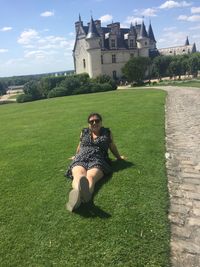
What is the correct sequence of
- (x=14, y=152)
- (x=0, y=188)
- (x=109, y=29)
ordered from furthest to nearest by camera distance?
(x=109, y=29) → (x=14, y=152) → (x=0, y=188)

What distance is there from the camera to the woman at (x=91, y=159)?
453 centimetres

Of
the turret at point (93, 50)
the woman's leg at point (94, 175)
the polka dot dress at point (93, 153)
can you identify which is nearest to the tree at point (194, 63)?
the turret at point (93, 50)

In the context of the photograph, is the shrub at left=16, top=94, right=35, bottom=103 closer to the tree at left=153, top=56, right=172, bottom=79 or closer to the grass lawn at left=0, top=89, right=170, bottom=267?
the tree at left=153, top=56, right=172, bottom=79

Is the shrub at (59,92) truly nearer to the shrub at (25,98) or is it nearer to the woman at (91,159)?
the shrub at (25,98)

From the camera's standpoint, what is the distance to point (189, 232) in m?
3.71

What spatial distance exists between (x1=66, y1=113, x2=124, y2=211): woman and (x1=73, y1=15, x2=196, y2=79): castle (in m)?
50.2

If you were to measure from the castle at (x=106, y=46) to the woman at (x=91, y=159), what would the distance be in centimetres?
5018

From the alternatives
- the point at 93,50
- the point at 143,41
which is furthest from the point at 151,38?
the point at 93,50

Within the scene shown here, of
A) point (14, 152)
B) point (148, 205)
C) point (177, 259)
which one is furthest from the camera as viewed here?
point (14, 152)

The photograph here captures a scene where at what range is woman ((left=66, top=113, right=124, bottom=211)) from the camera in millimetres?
4526

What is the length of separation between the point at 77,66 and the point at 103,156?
5769 centimetres

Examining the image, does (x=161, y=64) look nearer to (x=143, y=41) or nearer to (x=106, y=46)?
(x=143, y=41)

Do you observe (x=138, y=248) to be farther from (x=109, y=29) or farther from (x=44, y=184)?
(x=109, y=29)

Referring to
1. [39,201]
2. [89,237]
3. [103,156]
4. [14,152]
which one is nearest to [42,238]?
[89,237]
